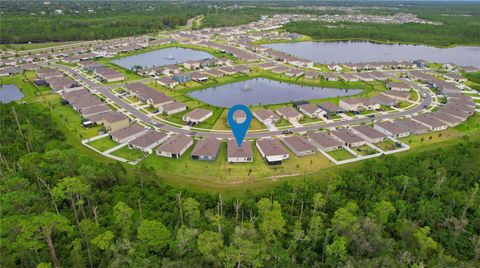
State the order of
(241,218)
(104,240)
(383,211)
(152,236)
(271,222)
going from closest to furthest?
(104,240) < (152,236) < (271,222) < (383,211) < (241,218)

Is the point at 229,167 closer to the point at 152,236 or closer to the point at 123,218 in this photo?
the point at 123,218

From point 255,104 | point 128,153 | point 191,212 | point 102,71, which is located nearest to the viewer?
point 191,212

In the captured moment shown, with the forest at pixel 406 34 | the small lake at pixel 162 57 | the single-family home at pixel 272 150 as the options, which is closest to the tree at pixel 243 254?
the single-family home at pixel 272 150

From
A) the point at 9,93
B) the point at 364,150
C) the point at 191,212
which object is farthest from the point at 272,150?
the point at 9,93

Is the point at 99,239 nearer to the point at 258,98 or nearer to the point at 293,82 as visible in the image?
the point at 258,98

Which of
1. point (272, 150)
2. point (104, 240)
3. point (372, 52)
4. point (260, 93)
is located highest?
point (372, 52)

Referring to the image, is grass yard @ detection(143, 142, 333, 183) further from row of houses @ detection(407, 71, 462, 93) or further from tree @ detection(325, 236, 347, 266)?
row of houses @ detection(407, 71, 462, 93)

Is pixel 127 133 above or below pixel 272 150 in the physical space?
above
